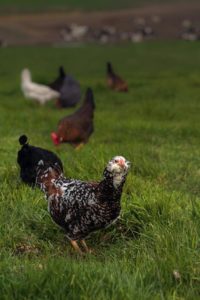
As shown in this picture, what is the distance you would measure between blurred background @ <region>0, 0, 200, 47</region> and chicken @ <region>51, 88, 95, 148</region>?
2624 centimetres

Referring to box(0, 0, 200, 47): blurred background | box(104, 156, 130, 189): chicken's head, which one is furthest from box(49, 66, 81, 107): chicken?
box(0, 0, 200, 47): blurred background

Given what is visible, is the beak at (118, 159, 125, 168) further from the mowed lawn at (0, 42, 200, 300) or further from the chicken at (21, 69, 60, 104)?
the chicken at (21, 69, 60, 104)

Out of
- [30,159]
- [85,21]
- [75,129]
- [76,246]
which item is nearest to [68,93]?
[75,129]

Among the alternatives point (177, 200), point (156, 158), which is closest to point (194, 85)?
point (156, 158)

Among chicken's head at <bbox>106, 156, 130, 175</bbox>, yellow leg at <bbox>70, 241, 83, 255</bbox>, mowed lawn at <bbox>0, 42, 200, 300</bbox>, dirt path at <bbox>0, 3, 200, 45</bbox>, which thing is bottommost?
yellow leg at <bbox>70, 241, 83, 255</bbox>

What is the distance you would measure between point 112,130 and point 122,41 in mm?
30158

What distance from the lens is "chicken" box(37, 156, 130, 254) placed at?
5148mm

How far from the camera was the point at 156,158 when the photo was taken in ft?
32.4

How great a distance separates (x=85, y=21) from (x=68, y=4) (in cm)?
458

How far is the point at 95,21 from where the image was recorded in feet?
165

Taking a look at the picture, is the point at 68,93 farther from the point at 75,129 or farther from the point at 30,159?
the point at 30,159

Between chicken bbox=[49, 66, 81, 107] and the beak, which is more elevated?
chicken bbox=[49, 66, 81, 107]

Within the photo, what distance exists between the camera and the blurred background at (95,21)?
1688 inches

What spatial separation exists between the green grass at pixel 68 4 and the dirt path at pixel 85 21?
112 cm
